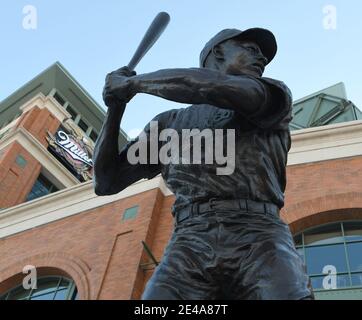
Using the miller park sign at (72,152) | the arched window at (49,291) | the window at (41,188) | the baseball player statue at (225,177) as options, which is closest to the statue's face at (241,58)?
the baseball player statue at (225,177)

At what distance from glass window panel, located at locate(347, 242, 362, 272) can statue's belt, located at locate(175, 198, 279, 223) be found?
32.0ft

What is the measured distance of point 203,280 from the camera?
2.32 meters

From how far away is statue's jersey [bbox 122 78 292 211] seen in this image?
8.61ft

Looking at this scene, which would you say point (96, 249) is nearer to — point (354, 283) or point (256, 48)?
point (354, 283)

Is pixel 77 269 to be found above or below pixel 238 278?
above

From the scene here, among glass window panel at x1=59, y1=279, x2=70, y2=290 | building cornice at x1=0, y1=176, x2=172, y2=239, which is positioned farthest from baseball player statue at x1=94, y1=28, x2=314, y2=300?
building cornice at x1=0, y1=176, x2=172, y2=239

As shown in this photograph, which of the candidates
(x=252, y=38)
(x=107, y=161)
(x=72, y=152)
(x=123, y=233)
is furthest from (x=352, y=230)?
(x=72, y=152)

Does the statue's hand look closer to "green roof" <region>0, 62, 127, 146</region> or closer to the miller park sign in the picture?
the miller park sign

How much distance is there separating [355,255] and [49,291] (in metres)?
7.82

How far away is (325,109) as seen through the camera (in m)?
18.9

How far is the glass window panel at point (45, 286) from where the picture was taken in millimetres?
15154
